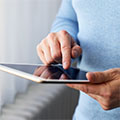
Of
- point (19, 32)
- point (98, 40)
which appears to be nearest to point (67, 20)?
point (98, 40)

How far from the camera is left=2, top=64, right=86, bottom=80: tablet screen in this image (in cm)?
57

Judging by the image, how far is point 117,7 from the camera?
72 cm

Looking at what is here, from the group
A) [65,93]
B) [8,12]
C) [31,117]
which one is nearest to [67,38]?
[8,12]

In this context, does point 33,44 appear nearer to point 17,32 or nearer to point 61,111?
point 17,32

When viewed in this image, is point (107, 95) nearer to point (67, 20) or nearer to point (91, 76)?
point (91, 76)

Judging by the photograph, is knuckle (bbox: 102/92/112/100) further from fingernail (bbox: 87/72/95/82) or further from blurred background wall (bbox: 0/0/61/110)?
blurred background wall (bbox: 0/0/61/110)

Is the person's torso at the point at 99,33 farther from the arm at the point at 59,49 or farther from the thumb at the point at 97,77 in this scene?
the thumb at the point at 97,77

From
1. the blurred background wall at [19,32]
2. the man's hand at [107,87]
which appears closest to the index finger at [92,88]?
the man's hand at [107,87]

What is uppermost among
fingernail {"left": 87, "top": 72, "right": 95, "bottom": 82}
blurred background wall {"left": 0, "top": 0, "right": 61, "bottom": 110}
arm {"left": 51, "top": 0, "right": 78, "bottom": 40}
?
fingernail {"left": 87, "top": 72, "right": 95, "bottom": 82}

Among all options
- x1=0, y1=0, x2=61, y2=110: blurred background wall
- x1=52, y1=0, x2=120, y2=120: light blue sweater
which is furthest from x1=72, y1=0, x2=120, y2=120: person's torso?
x1=0, y1=0, x2=61, y2=110: blurred background wall

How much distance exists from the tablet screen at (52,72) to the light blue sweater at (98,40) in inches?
4.6

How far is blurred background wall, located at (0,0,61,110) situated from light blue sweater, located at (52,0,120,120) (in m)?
0.42

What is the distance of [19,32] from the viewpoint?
4.11 feet

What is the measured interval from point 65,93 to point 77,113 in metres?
0.76
